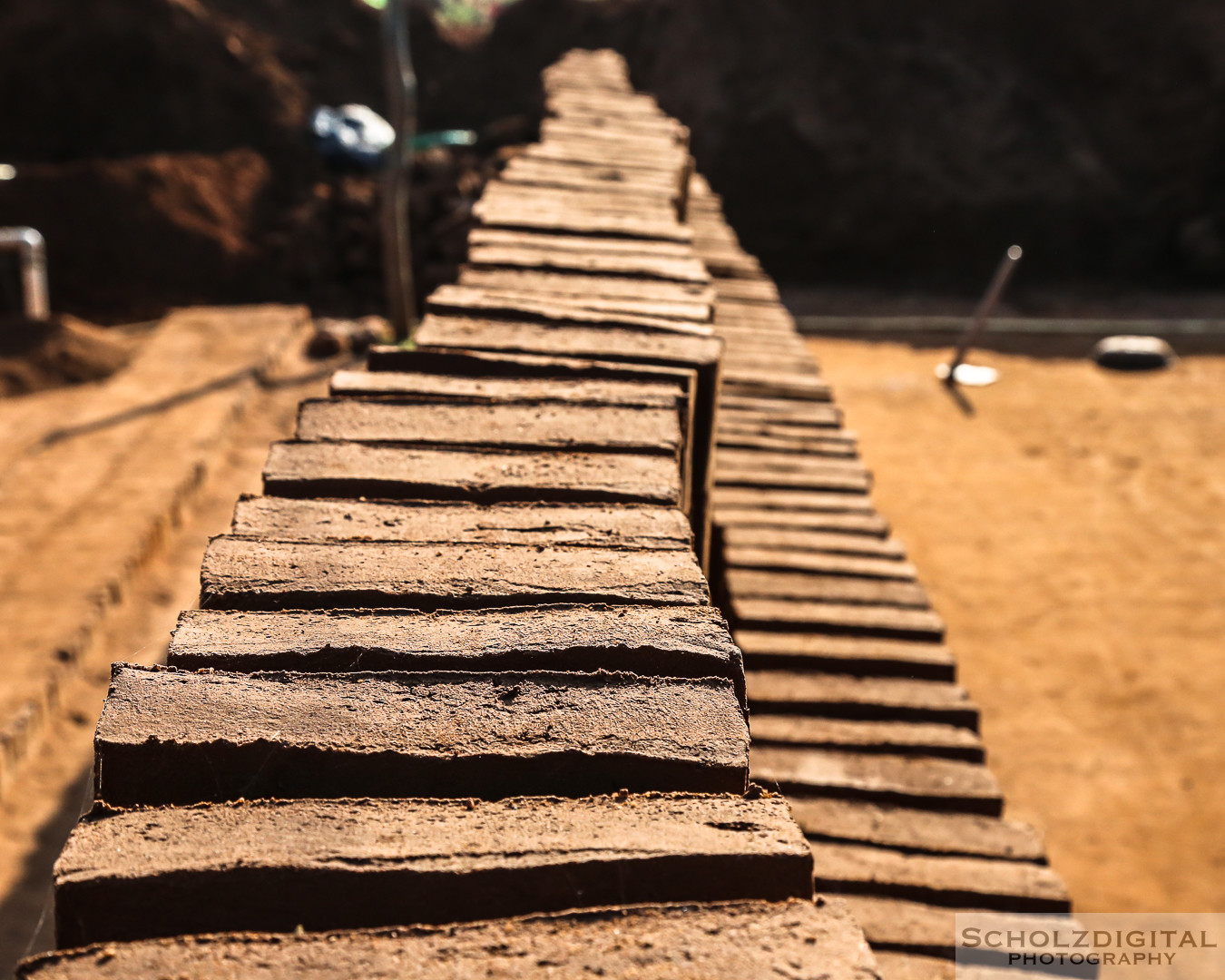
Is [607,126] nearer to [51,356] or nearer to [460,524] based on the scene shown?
[460,524]

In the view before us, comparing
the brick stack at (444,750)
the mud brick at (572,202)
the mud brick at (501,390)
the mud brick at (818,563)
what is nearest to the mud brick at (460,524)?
the brick stack at (444,750)

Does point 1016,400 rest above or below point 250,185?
below

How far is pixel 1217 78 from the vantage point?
16391 mm

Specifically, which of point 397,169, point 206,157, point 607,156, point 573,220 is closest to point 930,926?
point 573,220

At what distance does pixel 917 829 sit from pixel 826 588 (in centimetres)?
86

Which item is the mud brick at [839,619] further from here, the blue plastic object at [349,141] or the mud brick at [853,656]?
the blue plastic object at [349,141]

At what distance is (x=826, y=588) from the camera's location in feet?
10.4

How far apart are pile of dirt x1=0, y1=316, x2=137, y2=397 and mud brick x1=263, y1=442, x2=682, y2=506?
8.86 m

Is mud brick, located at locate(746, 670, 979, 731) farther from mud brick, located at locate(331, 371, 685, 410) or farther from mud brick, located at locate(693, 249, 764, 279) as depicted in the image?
mud brick, located at locate(693, 249, 764, 279)

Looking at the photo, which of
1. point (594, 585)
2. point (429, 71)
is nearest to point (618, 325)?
point (594, 585)

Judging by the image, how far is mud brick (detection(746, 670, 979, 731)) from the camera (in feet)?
9.05

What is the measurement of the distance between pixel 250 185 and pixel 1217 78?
610 inches

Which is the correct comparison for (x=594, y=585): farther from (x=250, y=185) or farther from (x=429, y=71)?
(x=429, y=71)

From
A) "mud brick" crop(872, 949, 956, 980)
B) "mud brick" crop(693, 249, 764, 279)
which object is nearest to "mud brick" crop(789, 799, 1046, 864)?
"mud brick" crop(872, 949, 956, 980)
